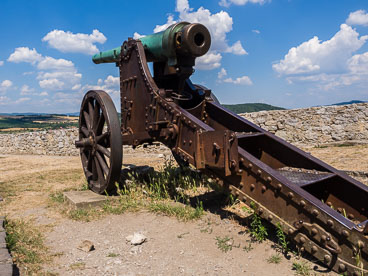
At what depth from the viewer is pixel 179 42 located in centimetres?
487

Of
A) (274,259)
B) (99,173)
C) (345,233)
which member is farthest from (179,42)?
(345,233)

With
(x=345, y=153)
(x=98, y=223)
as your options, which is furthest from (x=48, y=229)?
(x=345, y=153)

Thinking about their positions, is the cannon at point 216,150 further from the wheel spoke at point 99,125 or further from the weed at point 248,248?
the weed at point 248,248

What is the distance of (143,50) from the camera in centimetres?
534

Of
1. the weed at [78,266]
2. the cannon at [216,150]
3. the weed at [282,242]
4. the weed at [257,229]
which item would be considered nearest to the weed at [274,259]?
the weed at [282,242]

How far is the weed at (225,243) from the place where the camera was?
3420mm

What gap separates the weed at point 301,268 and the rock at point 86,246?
2.02 metres

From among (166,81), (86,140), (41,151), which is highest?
(166,81)

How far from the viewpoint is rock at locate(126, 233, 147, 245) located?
367 centimetres

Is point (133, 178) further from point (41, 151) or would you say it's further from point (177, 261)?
point (41, 151)

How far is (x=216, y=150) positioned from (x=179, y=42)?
1897mm

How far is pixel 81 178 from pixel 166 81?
3592 millimetres

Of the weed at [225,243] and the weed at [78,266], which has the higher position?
the weed at [225,243]

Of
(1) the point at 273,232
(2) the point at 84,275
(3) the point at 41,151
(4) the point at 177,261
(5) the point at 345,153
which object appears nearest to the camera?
(2) the point at 84,275
